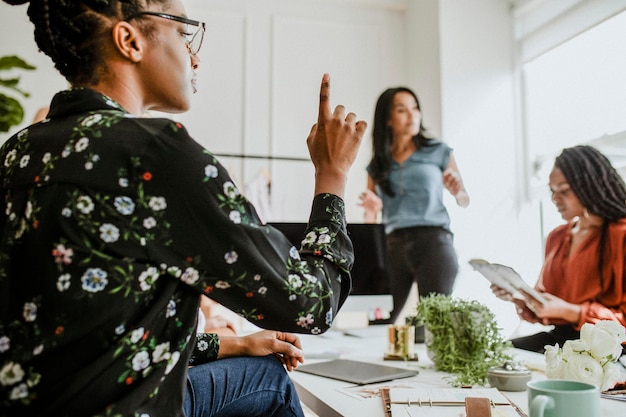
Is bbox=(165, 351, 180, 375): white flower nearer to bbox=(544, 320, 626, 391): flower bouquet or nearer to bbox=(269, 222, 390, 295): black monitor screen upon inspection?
bbox=(544, 320, 626, 391): flower bouquet

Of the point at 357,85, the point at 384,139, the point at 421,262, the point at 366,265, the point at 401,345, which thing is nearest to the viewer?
the point at 401,345

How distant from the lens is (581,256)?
1.79 m

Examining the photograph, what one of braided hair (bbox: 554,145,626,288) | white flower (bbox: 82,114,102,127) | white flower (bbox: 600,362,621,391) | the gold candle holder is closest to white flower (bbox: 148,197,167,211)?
white flower (bbox: 82,114,102,127)

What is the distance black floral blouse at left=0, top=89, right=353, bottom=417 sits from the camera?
0.63 m

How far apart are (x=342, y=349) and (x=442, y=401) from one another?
702 millimetres

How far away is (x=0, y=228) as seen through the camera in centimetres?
69

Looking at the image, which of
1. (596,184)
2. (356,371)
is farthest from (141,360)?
(596,184)

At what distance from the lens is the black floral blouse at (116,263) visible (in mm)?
631

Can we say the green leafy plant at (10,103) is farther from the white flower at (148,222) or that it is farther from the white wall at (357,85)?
the white flower at (148,222)

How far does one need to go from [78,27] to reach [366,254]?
1462mm

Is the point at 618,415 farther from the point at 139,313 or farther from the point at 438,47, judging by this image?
the point at 438,47

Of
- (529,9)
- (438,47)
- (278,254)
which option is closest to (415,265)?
(438,47)

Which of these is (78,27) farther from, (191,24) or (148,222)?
(148,222)

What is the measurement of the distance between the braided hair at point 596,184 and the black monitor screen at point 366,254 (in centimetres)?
66
